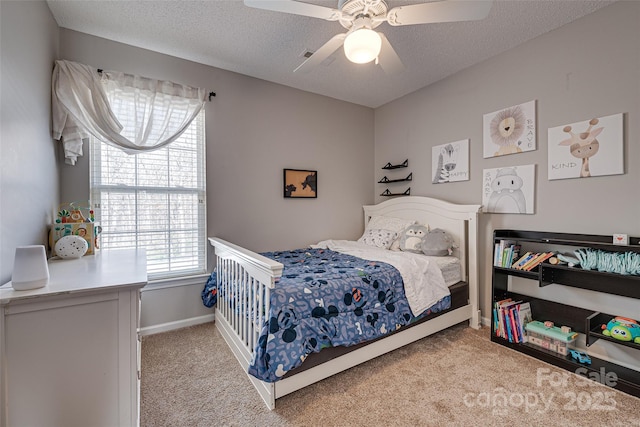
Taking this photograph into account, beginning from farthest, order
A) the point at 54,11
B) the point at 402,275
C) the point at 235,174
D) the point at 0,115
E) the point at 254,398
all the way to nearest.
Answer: the point at 235,174 → the point at 402,275 → the point at 54,11 → the point at 254,398 → the point at 0,115

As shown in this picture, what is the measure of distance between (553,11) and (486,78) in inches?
27.4

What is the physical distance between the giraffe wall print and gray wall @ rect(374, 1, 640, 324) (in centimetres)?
6

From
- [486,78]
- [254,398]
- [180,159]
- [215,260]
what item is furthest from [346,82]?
[254,398]

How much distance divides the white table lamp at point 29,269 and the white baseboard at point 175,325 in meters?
1.71

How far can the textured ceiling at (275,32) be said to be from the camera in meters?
1.98

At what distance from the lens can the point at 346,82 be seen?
3.15 metres

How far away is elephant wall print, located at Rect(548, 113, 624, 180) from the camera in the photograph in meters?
1.95

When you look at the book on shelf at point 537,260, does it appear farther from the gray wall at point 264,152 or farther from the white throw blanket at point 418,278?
the gray wall at point 264,152

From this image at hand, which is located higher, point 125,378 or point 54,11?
point 54,11

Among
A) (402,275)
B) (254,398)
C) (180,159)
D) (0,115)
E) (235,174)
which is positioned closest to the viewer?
(0,115)

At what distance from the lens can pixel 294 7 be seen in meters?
1.45

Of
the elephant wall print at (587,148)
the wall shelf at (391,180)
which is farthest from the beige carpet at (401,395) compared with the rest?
the wall shelf at (391,180)

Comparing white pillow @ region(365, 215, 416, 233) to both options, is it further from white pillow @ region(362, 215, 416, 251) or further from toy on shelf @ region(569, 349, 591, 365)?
toy on shelf @ region(569, 349, 591, 365)

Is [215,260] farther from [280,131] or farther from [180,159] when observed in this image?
[280,131]
